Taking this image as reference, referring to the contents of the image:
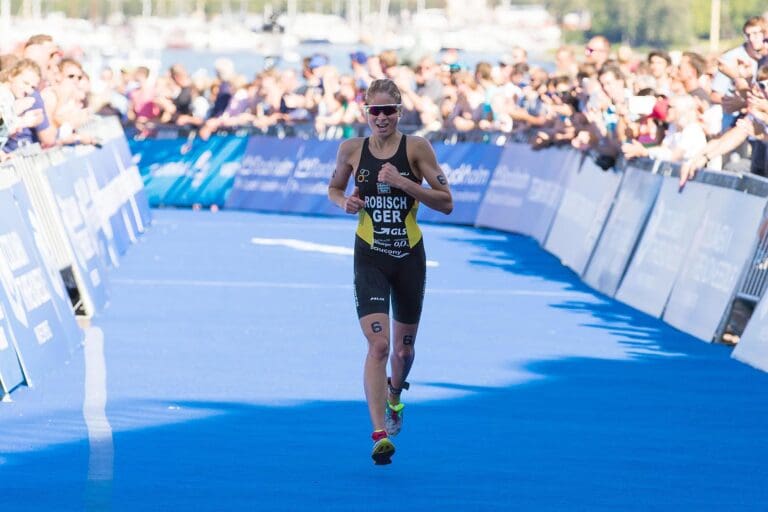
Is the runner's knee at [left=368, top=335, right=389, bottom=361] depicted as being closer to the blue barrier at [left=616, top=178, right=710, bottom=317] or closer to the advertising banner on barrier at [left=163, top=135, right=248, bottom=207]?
the blue barrier at [left=616, top=178, right=710, bottom=317]

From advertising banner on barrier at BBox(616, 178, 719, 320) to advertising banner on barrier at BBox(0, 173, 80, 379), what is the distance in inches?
205

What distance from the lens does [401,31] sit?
194 m

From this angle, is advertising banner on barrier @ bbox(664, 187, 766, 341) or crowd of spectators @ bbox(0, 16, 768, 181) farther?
crowd of spectators @ bbox(0, 16, 768, 181)

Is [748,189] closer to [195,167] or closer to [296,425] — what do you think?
[296,425]

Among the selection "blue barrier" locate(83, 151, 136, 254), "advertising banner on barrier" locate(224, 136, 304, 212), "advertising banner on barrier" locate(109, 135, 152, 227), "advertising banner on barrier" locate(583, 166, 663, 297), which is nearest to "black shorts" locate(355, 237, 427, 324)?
"advertising banner on barrier" locate(583, 166, 663, 297)

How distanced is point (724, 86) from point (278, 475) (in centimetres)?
917

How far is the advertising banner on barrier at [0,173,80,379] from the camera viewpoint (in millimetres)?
12148

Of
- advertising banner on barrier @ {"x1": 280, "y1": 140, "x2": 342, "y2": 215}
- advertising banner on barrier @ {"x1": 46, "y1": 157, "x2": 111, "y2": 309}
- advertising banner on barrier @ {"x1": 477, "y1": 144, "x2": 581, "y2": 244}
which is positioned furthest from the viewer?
advertising banner on barrier @ {"x1": 280, "y1": 140, "x2": 342, "y2": 215}

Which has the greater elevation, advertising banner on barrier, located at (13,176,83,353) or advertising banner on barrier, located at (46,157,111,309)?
advertising banner on barrier, located at (13,176,83,353)

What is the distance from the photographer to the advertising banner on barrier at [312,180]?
31.2 meters

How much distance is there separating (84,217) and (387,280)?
8.14 m

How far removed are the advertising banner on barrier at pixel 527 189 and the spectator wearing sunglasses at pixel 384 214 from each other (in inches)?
490

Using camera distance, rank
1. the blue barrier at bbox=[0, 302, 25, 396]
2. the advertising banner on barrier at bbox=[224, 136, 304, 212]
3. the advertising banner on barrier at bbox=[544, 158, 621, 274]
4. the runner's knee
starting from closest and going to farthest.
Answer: the runner's knee, the blue barrier at bbox=[0, 302, 25, 396], the advertising banner on barrier at bbox=[544, 158, 621, 274], the advertising banner on barrier at bbox=[224, 136, 304, 212]

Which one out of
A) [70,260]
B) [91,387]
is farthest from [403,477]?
[70,260]
